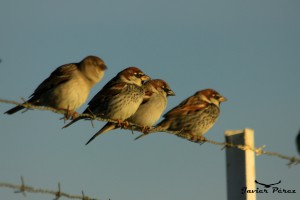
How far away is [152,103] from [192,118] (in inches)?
24.3

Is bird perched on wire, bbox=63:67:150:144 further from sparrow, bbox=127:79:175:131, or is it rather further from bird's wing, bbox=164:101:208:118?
bird's wing, bbox=164:101:208:118

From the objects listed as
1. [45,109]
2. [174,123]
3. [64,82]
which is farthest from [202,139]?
[45,109]

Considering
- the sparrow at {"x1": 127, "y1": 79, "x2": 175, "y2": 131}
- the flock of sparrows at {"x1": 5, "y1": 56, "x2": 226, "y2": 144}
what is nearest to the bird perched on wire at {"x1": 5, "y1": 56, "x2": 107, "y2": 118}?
the flock of sparrows at {"x1": 5, "y1": 56, "x2": 226, "y2": 144}

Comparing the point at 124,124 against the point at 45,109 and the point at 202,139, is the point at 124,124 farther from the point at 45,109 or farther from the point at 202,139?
the point at 45,109

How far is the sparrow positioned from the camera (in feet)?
26.7

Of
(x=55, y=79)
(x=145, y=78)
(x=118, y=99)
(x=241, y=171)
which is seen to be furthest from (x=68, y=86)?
(x=241, y=171)

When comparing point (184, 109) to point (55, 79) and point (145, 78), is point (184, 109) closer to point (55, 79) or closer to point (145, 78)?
point (145, 78)

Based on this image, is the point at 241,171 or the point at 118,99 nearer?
the point at 241,171

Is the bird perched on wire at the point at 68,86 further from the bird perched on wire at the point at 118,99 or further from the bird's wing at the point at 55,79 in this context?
the bird perched on wire at the point at 118,99

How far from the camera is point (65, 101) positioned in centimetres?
680

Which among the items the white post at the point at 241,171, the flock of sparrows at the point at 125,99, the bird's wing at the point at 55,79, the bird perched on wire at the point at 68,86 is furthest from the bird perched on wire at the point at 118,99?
the white post at the point at 241,171

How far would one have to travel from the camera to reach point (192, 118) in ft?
26.8

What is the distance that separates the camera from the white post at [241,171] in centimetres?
497

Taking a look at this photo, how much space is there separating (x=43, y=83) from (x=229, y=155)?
2928mm
